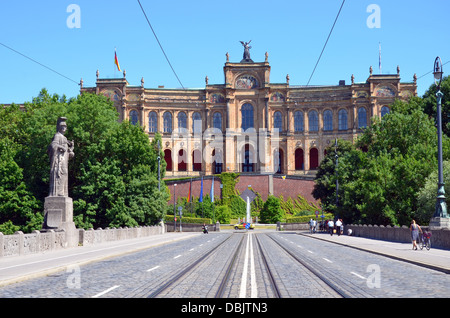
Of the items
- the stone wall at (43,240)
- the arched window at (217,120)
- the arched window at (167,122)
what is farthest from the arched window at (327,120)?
the stone wall at (43,240)

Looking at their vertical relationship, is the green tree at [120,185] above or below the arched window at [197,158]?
below

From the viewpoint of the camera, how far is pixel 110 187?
4819cm

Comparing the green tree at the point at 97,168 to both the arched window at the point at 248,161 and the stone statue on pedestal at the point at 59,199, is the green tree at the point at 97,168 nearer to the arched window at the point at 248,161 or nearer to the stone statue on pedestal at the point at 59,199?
the stone statue on pedestal at the point at 59,199

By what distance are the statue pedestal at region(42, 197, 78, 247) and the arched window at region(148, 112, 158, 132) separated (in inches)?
2887

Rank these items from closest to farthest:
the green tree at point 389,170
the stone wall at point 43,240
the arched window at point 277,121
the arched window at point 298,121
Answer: the stone wall at point 43,240 → the green tree at point 389,170 → the arched window at point 298,121 → the arched window at point 277,121

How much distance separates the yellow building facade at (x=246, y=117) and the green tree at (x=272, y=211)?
1429cm

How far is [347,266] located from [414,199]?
93.4ft

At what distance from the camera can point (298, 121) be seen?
102 meters

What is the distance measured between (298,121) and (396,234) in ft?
225

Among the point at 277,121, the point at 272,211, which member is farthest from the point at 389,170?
the point at 277,121

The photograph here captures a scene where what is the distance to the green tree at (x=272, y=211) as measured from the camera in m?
83.6

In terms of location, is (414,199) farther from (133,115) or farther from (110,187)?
(133,115)
